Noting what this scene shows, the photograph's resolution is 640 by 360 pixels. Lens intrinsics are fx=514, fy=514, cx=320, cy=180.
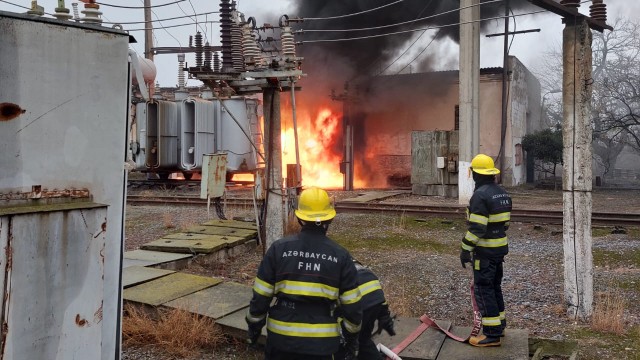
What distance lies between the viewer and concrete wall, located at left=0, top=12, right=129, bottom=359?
2.36 metres

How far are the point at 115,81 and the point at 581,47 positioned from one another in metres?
4.91

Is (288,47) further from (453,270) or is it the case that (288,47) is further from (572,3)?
(453,270)

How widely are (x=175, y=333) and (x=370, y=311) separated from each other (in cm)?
202

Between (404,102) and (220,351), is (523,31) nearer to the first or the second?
(404,102)

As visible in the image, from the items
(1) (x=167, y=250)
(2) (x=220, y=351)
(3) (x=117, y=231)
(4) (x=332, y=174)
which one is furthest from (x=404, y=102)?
(3) (x=117, y=231)

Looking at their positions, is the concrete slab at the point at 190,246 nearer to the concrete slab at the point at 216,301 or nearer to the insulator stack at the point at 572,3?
the concrete slab at the point at 216,301

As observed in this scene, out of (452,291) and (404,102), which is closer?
(452,291)

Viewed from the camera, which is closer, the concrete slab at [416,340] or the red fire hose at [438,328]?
the concrete slab at [416,340]

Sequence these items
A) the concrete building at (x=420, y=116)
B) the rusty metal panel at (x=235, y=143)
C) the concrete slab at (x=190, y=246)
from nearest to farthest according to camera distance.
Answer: the concrete slab at (x=190, y=246) < the rusty metal panel at (x=235, y=143) < the concrete building at (x=420, y=116)

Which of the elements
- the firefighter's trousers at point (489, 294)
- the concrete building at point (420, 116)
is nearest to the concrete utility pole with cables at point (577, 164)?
the firefighter's trousers at point (489, 294)

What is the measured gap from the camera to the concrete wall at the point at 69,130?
7.74 feet

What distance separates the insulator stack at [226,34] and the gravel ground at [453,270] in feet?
9.66

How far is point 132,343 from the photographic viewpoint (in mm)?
4688

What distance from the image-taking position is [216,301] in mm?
5223
